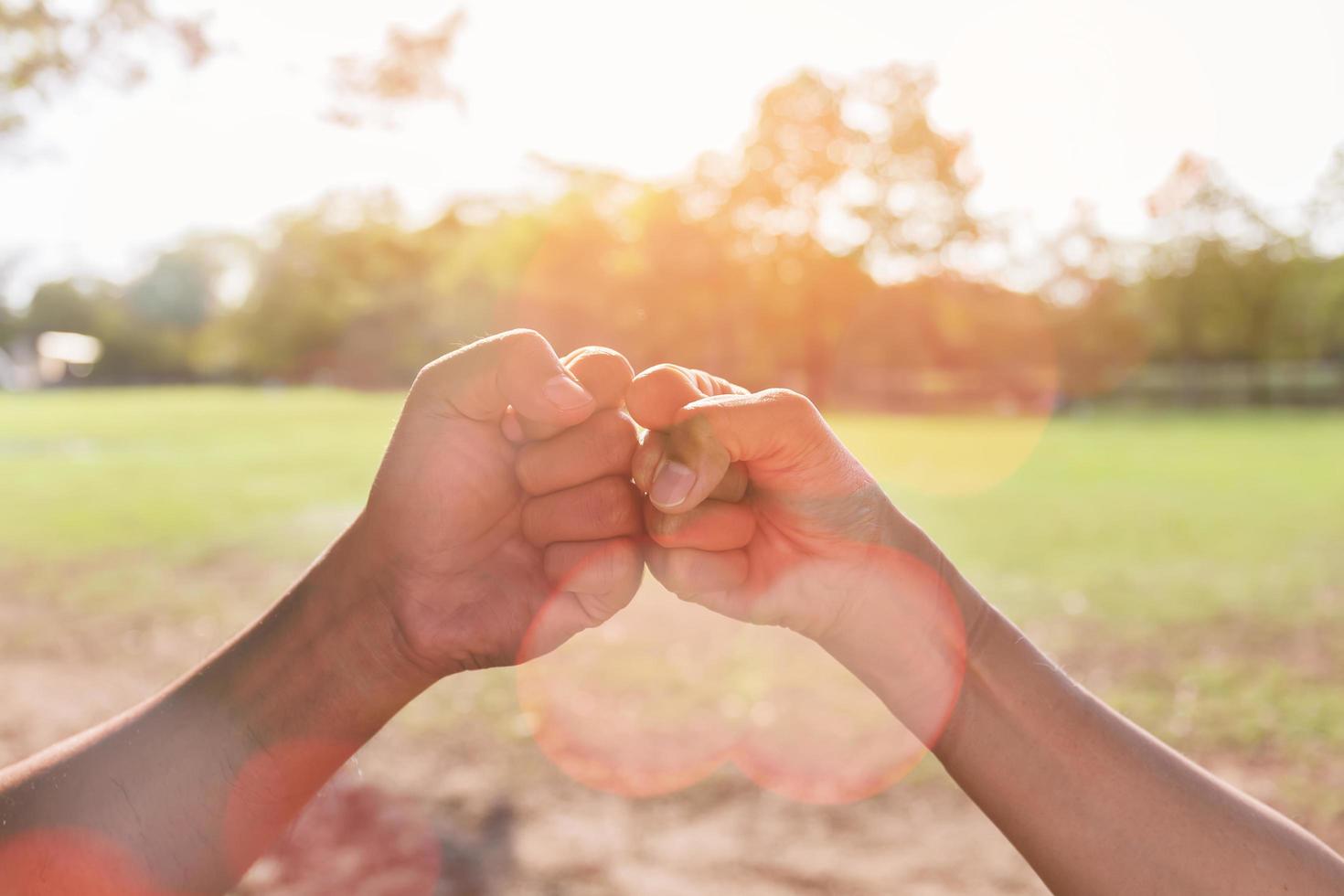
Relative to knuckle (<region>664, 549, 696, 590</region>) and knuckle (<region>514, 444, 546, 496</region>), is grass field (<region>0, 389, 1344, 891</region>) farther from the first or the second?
knuckle (<region>664, 549, 696, 590</region>)

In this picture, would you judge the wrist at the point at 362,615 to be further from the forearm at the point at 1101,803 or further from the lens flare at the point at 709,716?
the lens flare at the point at 709,716

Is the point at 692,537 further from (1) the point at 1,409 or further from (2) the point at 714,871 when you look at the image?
(1) the point at 1,409

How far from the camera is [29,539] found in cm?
1289

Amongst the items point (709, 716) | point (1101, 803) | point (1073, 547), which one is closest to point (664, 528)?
point (1101, 803)

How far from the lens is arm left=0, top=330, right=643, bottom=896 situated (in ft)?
5.60

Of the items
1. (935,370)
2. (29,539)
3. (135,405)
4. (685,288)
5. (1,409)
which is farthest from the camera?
(935,370)

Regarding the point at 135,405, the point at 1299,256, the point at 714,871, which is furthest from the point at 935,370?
the point at 714,871

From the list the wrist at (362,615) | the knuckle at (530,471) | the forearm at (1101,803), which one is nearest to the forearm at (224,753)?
the wrist at (362,615)

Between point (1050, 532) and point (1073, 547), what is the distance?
1.13 m

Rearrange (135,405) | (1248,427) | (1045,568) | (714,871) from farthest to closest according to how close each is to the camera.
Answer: (135,405)
(1248,427)
(1045,568)
(714,871)

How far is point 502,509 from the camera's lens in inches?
71.6

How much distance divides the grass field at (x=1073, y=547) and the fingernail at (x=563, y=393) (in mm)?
504

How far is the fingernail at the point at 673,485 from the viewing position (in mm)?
1561

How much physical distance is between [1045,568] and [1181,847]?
942cm
